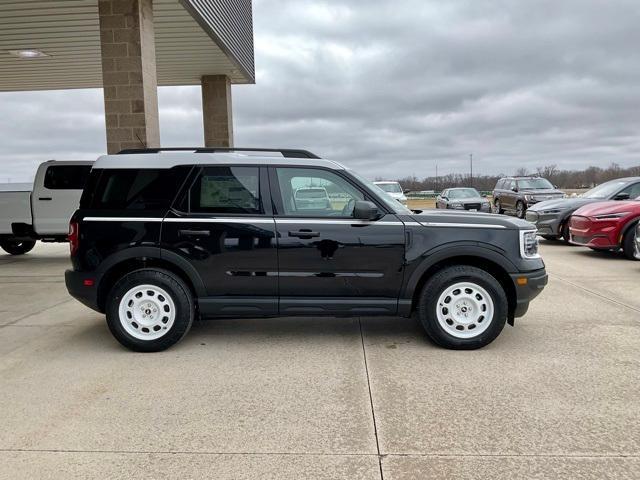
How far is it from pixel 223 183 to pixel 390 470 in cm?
310

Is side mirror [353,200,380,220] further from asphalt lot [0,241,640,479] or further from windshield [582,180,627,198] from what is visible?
windshield [582,180,627,198]

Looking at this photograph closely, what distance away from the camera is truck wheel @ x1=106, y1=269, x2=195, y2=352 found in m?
4.85

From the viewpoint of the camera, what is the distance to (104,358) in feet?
15.7

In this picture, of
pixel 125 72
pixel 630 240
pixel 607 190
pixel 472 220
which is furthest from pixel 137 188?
pixel 607 190

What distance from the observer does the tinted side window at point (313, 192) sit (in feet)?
16.0

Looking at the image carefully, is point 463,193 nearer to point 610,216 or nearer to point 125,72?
point 610,216

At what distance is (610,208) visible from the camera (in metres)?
10.2

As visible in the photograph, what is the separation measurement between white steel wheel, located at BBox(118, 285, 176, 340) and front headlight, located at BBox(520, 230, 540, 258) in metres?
3.35

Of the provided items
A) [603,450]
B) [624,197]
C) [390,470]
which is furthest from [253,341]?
[624,197]

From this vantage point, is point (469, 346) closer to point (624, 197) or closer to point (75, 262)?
point (75, 262)

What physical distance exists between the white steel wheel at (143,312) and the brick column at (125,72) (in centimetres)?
516

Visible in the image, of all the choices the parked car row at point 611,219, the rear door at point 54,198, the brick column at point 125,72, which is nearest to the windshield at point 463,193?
the parked car row at point 611,219

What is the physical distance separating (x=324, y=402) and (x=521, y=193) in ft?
59.4

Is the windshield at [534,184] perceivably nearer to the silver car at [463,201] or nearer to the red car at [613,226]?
the silver car at [463,201]
